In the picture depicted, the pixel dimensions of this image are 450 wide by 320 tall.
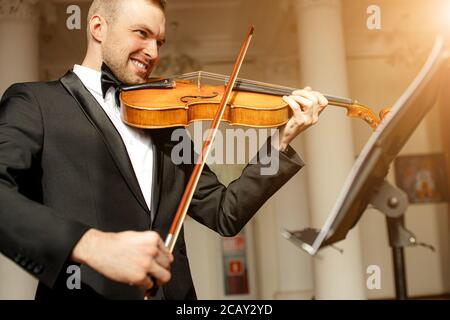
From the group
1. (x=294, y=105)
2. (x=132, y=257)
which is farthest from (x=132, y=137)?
(x=132, y=257)

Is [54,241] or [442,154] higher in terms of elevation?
[442,154]

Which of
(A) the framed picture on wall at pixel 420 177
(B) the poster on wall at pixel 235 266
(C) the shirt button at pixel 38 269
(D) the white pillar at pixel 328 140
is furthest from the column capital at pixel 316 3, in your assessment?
(C) the shirt button at pixel 38 269

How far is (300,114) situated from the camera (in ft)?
5.24

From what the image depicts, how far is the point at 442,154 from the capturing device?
22.4ft

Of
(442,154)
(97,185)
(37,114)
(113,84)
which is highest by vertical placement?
(442,154)

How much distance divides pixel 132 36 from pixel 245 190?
60 centimetres

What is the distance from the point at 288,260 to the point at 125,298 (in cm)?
557

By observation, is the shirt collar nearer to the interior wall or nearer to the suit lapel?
the suit lapel

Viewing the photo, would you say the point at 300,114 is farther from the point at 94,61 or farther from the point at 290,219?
the point at 290,219

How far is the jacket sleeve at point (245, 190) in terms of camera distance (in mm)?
1496

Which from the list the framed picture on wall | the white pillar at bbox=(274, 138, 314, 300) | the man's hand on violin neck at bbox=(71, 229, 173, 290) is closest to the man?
the man's hand on violin neck at bbox=(71, 229, 173, 290)
